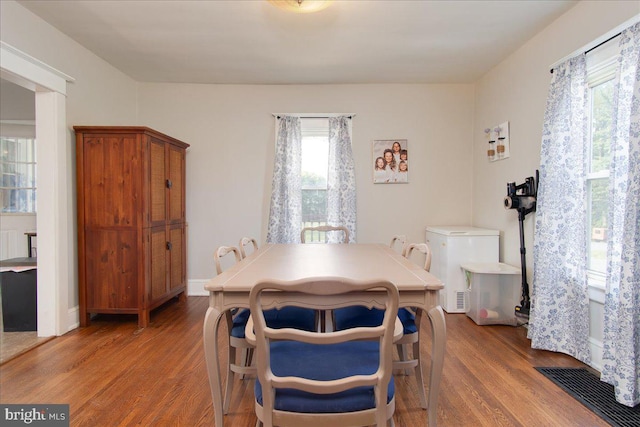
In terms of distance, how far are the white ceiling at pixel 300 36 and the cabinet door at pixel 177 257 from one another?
5.84 feet

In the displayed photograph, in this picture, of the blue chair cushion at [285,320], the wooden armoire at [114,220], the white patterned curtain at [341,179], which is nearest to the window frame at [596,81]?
the blue chair cushion at [285,320]

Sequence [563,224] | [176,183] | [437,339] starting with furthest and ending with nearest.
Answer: [176,183] < [563,224] < [437,339]

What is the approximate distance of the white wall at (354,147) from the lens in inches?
158

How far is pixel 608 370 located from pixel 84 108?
4.57 m

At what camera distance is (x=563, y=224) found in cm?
243

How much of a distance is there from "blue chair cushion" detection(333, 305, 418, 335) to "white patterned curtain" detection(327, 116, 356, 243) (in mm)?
2000

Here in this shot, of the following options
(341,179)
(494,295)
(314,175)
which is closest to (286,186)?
(314,175)

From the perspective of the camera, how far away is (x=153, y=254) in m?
3.16

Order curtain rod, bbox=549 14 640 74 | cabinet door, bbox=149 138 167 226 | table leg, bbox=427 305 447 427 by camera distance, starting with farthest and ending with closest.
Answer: cabinet door, bbox=149 138 167 226, curtain rod, bbox=549 14 640 74, table leg, bbox=427 305 447 427

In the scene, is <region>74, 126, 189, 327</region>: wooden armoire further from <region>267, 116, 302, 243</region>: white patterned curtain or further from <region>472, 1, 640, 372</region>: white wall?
<region>472, 1, 640, 372</region>: white wall

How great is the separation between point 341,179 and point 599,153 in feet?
7.75

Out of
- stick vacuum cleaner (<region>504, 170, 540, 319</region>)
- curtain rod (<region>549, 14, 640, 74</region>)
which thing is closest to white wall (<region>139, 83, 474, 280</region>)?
stick vacuum cleaner (<region>504, 170, 540, 319</region>)

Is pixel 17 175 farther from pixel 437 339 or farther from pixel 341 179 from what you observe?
pixel 437 339

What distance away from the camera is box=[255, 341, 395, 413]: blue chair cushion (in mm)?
1131
